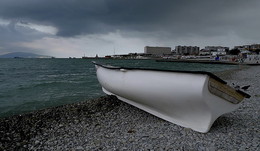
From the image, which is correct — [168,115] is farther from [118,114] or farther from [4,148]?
[4,148]

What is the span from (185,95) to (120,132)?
67.4 inches

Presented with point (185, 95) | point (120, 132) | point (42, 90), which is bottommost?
point (42, 90)

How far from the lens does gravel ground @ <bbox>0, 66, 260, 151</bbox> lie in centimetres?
321

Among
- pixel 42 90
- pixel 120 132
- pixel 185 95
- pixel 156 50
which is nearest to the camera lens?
pixel 185 95

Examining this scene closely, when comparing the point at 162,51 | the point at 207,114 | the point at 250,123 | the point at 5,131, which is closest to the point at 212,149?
the point at 207,114

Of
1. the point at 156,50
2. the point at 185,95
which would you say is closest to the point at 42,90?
the point at 185,95

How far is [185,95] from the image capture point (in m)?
3.54

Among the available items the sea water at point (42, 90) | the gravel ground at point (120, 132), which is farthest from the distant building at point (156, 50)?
the gravel ground at point (120, 132)

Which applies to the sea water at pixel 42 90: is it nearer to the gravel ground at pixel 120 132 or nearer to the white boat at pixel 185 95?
the gravel ground at pixel 120 132

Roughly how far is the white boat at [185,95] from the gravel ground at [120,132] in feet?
0.85

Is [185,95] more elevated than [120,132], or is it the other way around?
[185,95]

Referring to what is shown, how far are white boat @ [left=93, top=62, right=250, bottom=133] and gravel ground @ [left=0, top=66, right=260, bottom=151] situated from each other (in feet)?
0.85

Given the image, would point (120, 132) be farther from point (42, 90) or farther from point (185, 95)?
point (42, 90)

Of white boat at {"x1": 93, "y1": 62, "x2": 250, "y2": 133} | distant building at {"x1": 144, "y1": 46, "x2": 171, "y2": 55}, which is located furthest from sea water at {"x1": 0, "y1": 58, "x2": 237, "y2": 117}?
distant building at {"x1": 144, "y1": 46, "x2": 171, "y2": 55}
